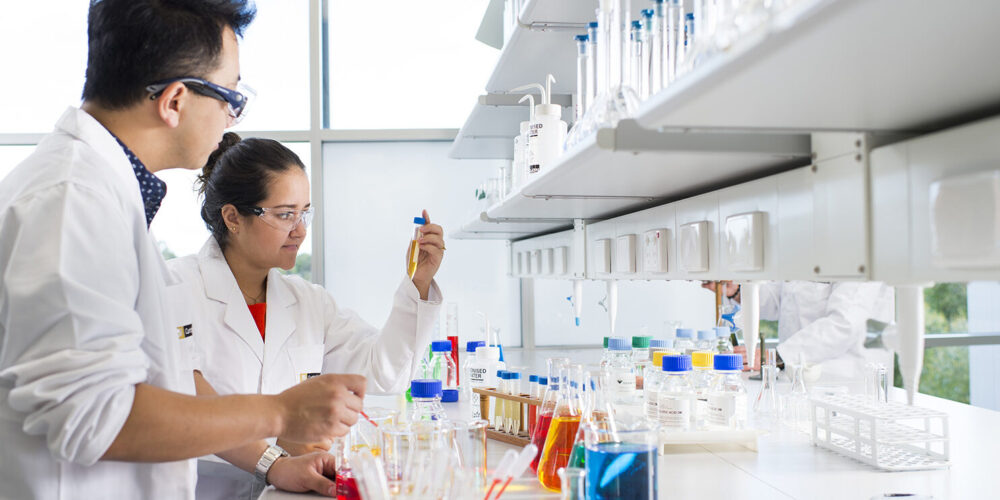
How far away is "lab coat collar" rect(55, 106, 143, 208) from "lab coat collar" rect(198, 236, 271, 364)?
2.80 feet

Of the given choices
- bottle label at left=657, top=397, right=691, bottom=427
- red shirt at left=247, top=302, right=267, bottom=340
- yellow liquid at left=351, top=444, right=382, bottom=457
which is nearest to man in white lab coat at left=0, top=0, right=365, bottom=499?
yellow liquid at left=351, top=444, right=382, bottom=457

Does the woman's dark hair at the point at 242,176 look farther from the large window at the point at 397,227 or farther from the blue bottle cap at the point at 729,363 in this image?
the large window at the point at 397,227

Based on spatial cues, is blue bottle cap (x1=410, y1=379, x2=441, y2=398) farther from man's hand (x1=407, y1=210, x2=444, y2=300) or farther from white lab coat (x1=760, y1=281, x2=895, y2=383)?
white lab coat (x1=760, y1=281, x2=895, y2=383)

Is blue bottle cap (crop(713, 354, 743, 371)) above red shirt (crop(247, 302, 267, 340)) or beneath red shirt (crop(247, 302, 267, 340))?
beneath

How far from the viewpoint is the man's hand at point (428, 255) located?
88.6 inches

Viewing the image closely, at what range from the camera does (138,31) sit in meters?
1.21

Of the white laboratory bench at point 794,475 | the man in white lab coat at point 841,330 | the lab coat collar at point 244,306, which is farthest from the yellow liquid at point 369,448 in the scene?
the man in white lab coat at point 841,330

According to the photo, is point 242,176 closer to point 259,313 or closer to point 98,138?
point 259,313

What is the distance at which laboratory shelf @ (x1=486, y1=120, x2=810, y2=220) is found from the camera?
0.97 metres

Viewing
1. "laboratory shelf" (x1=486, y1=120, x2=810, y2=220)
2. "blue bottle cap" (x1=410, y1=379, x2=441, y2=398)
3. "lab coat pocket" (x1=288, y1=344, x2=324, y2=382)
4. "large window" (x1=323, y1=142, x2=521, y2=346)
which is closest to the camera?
"laboratory shelf" (x1=486, y1=120, x2=810, y2=220)

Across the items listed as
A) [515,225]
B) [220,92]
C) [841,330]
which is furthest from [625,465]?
[841,330]

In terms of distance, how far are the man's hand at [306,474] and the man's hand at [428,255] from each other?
0.78 m

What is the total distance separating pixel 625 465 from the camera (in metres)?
1.15

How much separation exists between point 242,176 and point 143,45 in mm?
888
